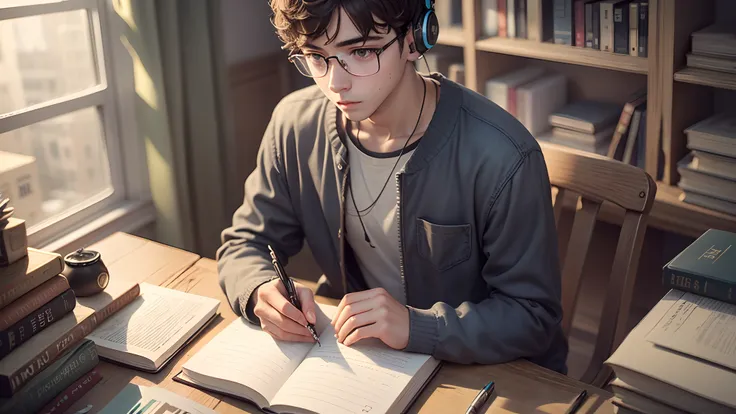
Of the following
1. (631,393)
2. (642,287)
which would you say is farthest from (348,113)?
(642,287)

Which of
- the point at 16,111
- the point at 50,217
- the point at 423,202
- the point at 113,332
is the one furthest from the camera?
the point at 50,217

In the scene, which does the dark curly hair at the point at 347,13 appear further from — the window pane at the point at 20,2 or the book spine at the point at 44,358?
the window pane at the point at 20,2

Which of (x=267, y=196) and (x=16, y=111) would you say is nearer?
(x=267, y=196)

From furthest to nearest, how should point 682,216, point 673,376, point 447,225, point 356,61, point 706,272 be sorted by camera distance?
point 682,216, point 447,225, point 356,61, point 706,272, point 673,376

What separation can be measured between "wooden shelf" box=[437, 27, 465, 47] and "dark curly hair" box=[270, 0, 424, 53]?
1136mm

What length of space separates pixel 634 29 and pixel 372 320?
133 cm

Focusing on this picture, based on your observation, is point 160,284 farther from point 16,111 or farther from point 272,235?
point 16,111

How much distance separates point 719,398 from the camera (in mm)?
993

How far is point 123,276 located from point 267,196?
A: 0.34 meters

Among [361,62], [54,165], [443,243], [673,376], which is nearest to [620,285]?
[443,243]

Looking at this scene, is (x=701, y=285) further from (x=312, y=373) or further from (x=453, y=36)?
(x=453, y=36)

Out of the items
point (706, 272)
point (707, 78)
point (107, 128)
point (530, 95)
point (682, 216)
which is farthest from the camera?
point (530, 95)

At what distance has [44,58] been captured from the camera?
2.26 metres

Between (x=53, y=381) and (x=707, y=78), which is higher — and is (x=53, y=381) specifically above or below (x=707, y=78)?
below
